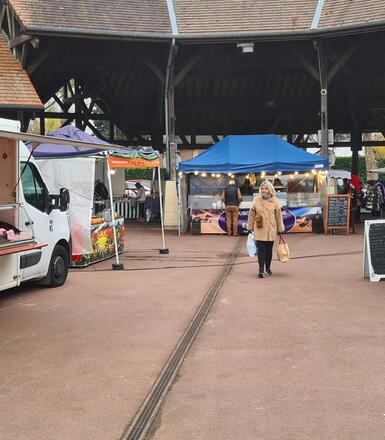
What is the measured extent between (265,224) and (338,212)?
7487 millimetres

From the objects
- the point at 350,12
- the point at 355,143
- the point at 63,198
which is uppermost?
the point at 350,12

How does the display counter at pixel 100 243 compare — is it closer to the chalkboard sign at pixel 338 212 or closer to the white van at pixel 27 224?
the white van at pixel 27 224

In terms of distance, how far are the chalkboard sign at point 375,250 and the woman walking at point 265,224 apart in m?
1.45

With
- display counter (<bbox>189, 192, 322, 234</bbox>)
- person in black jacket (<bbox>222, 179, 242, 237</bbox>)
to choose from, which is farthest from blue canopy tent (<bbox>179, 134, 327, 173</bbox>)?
display counter (<bbox>189, 192, 322, 234</bbox>)

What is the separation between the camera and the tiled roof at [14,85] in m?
15.7

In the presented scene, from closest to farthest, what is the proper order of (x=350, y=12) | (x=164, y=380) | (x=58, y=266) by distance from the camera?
(x=164, y=380) < (x=58, y=266) < (x=350, y=12)

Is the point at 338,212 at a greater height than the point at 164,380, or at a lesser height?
greater

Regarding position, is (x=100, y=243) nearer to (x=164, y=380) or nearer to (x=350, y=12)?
(x=164, y=380)

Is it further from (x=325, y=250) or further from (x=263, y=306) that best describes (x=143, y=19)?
(x=263, y=306)

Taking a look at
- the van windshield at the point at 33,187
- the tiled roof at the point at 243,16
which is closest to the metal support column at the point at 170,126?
the tiled roof at the point at 243,16

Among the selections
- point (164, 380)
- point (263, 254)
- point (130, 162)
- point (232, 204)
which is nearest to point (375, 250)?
point (263, 254)

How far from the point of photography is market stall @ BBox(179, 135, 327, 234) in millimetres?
16609

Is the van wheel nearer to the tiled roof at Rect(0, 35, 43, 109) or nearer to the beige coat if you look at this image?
the beige coat

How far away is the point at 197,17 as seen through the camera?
1814cm
